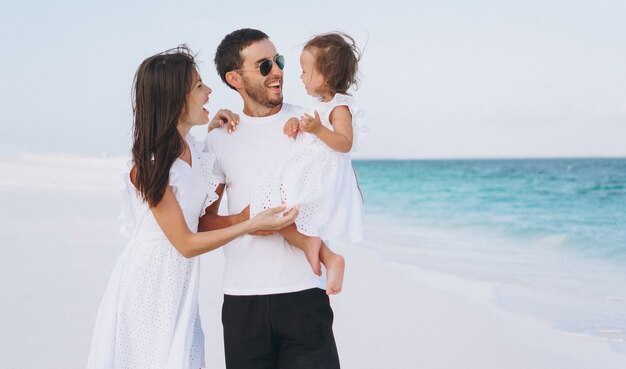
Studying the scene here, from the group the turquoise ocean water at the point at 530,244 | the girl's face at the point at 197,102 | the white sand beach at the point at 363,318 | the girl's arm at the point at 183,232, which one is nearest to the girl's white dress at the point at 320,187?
the girl's arm at the point at 183,232

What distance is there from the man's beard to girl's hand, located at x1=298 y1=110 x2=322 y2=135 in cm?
21

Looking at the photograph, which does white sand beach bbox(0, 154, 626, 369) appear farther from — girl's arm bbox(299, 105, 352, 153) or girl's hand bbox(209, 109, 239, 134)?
girl's arm bbox(299, 105, 352, 153)

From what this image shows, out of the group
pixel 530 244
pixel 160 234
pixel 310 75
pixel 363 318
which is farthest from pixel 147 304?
pixel 530 244

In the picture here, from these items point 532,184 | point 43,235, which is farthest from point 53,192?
point 532,184

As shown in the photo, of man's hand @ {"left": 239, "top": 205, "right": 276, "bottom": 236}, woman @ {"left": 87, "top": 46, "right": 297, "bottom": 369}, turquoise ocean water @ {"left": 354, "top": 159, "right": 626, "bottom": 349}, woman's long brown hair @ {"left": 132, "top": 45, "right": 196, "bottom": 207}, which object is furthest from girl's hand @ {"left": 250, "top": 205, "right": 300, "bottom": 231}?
turquoise ocean water @ {"left": 354, "top": 159, "right": 626, "bottom": 349}

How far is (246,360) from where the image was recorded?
281 centimetres

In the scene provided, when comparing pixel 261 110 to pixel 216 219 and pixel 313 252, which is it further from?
pixel 313 252

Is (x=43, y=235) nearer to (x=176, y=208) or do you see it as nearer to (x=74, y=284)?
(x=74, y=284)

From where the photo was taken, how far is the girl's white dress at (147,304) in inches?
103

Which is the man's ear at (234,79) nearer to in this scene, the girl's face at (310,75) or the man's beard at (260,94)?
the man's beard at (260,94)

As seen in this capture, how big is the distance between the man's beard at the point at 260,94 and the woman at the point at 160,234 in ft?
0.90

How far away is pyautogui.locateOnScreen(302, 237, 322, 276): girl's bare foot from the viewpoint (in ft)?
8.89

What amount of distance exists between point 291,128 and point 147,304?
84 centimetres

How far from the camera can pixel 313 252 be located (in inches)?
108
